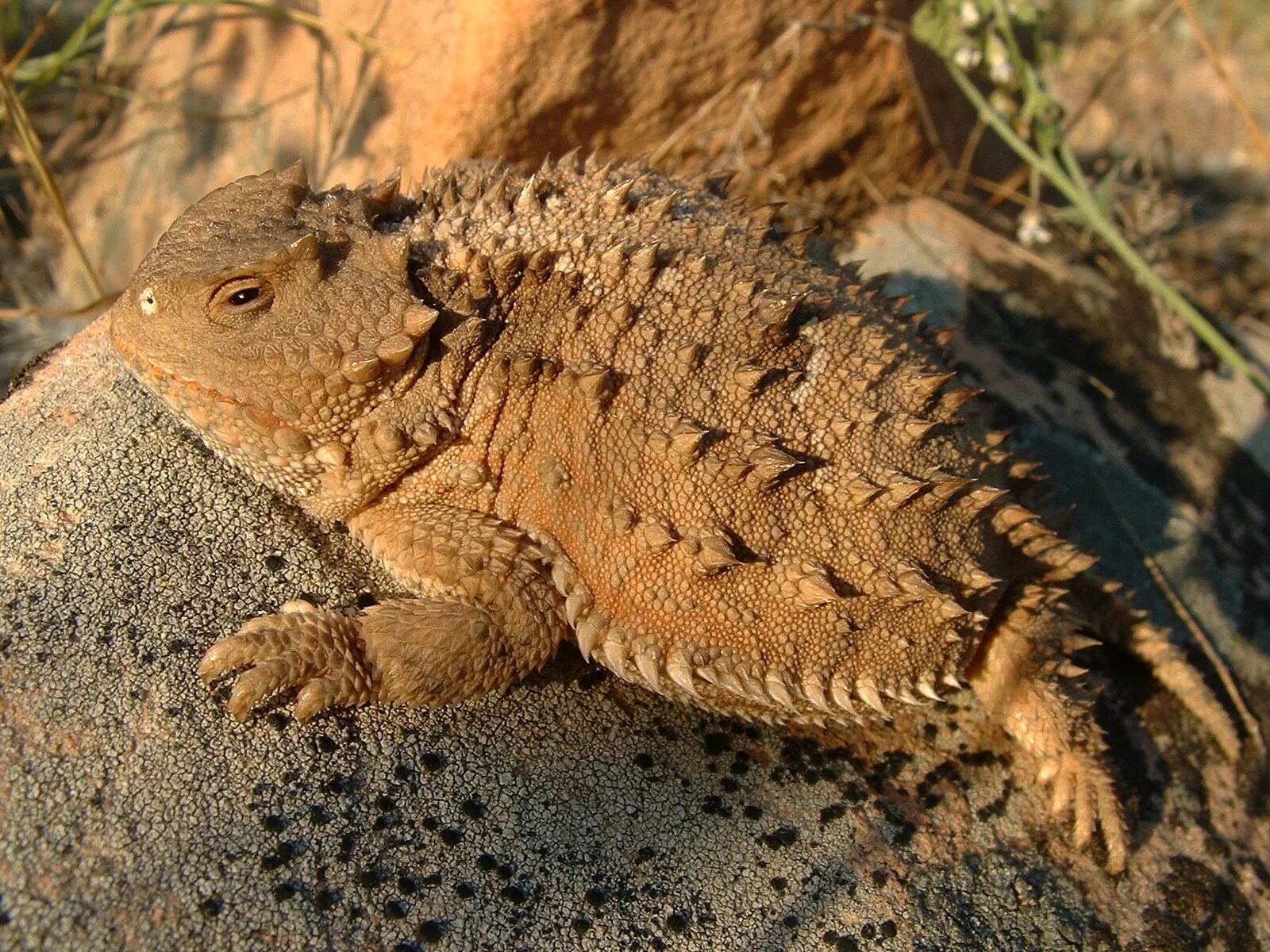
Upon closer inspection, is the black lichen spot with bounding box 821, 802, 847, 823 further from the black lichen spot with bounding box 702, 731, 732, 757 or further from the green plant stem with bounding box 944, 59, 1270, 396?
the green plant stem with bounding box 944, 59, 1270, 396

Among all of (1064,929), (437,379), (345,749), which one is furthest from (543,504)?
(1064,929)

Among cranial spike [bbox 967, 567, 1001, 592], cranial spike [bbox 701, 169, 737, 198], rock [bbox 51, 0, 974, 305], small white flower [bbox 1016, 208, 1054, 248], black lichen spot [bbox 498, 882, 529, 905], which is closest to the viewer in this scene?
black lichen spot [bbox 498, 882, 529, 905]

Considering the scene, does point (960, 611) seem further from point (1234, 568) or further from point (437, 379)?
point (1234, 568)

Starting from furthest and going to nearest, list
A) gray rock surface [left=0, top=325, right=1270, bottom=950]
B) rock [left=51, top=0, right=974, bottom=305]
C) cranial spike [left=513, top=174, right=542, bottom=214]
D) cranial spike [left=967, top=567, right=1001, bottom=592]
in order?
rock [left=51, top=0, right=974, bottom=305]
cranial spike [left=513, top=174, right=542, bottom=214]
cranial spike [left=967, top=567, right=1001, bottom=592]
gray rock surface [left=0, top=325, right=1270, bottom=950]

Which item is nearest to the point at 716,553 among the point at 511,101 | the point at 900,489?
the point at 900,489

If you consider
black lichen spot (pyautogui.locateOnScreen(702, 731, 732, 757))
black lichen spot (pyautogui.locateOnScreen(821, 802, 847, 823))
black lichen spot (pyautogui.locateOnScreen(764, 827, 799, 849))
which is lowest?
black lichen spot (pyautogui.locateOnScreen(821, 802, 847, 823))

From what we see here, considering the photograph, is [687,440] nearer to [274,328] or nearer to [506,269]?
[506,269]

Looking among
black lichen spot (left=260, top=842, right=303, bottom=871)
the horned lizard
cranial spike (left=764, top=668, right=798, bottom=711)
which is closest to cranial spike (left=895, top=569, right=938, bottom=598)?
the horned lizard

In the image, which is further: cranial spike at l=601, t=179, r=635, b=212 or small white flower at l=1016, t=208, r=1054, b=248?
small white flower at l=1016, t=208, r=1054, b=248

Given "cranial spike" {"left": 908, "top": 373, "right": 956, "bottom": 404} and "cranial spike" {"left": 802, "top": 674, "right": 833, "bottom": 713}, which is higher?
"cranial spike" {"left": 908, "top": 373, "right": 956, "bottom": 404}
